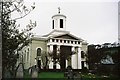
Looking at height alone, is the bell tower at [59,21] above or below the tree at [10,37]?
above

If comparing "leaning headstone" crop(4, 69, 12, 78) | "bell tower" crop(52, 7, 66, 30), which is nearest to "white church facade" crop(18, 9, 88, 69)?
"bell tower" crop(52, 7, 66, 30)

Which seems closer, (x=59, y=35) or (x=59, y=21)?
(x=59, y=35)

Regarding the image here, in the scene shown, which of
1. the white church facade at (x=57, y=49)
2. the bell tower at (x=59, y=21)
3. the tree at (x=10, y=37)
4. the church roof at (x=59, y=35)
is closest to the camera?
the tree at (x=10, y=37)

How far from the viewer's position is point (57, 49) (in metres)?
51.3

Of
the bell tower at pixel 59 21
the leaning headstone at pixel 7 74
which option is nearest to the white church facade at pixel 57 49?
the bell tower at pixel 59 21

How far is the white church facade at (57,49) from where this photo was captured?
4963cm

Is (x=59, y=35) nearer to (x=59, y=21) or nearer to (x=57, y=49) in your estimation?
(x=59, y=21)

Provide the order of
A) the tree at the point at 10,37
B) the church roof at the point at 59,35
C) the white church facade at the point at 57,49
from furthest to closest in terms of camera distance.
Result: 1. the church roof at the point at 59,35
2. the white church facade at the point at 57,49
3. the tree at the point at 10,37

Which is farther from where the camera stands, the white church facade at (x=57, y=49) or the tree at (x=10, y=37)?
the white church facade at (x=57, y=49)

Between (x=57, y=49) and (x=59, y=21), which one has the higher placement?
(x=59, y=21)

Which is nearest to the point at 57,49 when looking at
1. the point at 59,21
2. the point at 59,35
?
the point at 59,35

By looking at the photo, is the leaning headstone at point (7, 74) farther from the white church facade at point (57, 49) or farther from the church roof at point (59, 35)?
the church roof at point (59, 35)

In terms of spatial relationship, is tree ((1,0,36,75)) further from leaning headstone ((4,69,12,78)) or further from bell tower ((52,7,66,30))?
bell tower ((52,7,66,30))

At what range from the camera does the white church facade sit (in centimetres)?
4963
